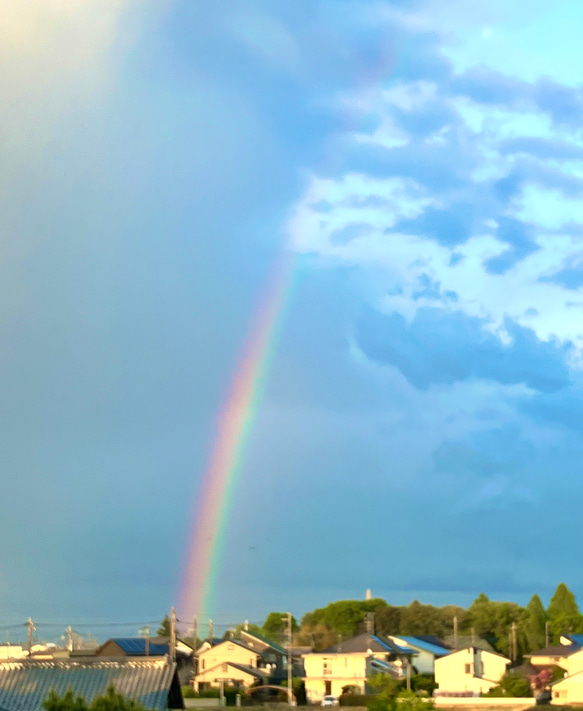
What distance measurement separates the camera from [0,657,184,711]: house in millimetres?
35531

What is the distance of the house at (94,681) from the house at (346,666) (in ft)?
153

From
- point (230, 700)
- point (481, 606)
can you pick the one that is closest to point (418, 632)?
point (481, 606)

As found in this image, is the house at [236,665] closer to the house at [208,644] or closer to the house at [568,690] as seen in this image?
the house at [208,644]

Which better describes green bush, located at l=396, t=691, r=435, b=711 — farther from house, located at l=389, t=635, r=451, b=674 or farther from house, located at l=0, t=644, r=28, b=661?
house, located at l=0, t=644, r=28, b=661

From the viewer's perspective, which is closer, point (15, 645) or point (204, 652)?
point (204, 652)

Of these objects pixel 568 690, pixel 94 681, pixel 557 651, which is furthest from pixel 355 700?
pixel 94 681

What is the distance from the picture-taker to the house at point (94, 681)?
1399 inches

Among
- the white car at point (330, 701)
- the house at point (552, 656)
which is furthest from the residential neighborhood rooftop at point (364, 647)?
the house at point (552, 656)

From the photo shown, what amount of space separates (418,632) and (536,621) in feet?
56.2

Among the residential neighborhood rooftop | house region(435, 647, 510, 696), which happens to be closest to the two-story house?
the residential neighborhood rooftop

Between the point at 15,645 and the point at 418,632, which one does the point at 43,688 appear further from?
the point at 418,632

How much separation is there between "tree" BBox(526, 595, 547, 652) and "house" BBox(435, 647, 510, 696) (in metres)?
27.2

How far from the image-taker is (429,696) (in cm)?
7619

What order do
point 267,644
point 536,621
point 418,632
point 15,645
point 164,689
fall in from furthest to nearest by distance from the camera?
point 418,632 → point 536,621 → point 15,645 → point 267,644 → point 164,689
